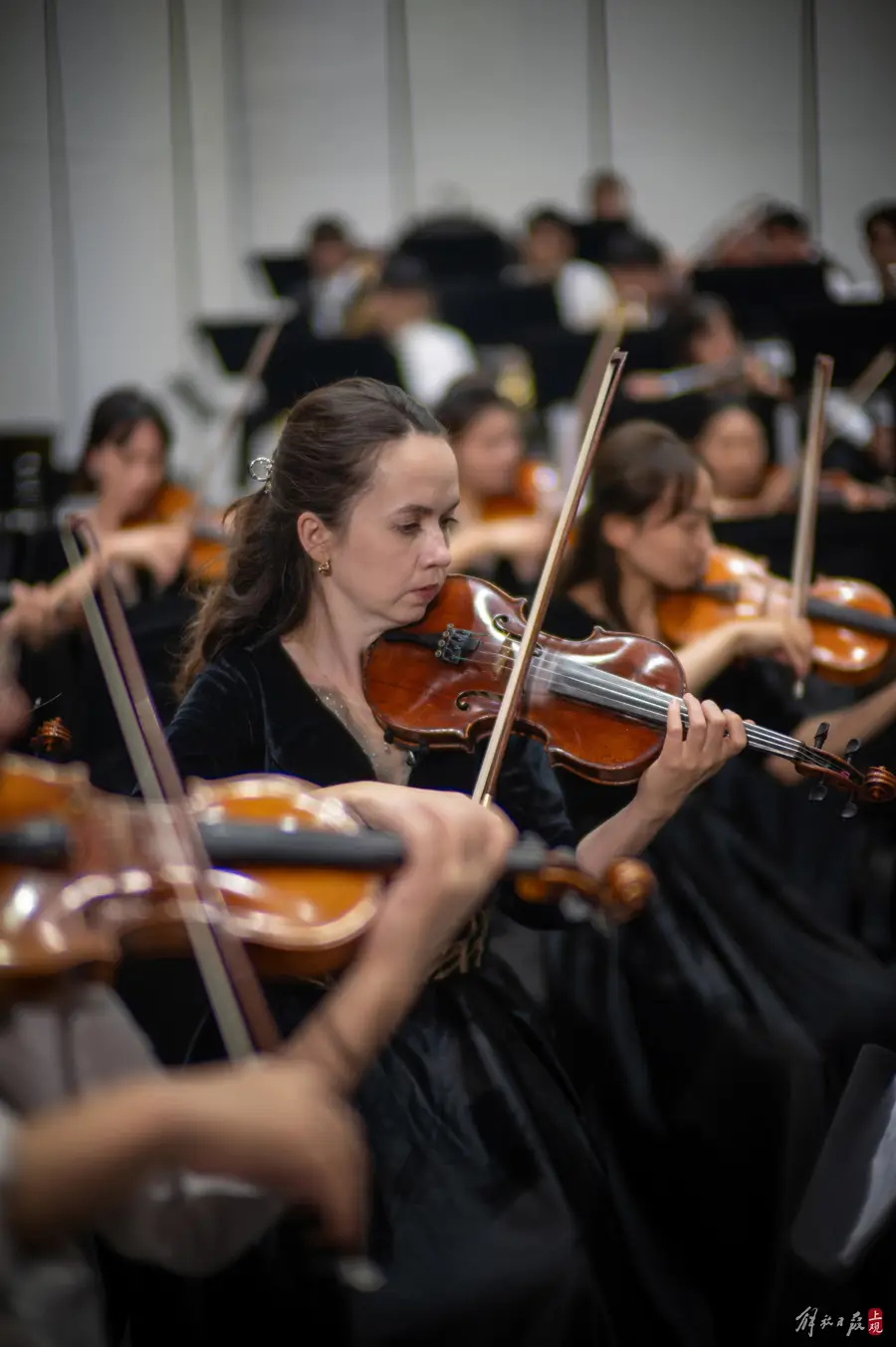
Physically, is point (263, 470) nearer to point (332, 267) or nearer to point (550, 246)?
point (332, 267)

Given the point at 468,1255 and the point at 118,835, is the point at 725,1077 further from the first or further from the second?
the point at 118,835

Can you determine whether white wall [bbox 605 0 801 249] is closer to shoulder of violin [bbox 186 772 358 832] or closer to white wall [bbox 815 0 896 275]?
white wall [bbox 815 0 896 275]

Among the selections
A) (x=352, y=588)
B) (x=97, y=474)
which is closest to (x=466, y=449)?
(x=97, y=474)

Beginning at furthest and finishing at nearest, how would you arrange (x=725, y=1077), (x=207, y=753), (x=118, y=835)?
(x=725, y=1077) → (x=207, y=753) → (x=118, y=835)

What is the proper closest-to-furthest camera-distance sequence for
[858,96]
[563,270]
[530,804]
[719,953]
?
[530,804], [719,953], [858,96], [563,270]

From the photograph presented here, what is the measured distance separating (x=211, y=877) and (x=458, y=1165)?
0.43 meters

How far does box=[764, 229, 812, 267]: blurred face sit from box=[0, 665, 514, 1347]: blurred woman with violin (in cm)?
359

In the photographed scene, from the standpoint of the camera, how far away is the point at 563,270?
5.16 metres

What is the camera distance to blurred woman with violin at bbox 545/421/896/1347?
4.65 ft

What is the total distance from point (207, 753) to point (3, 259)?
0.83 meters

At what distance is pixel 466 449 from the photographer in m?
2.84

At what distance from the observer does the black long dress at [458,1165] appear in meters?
1.06

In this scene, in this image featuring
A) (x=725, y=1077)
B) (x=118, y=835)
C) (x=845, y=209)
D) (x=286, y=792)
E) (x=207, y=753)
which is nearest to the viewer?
(x=118, y=835)

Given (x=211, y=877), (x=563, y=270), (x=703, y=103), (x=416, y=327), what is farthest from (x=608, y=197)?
(x=211, y=877)
